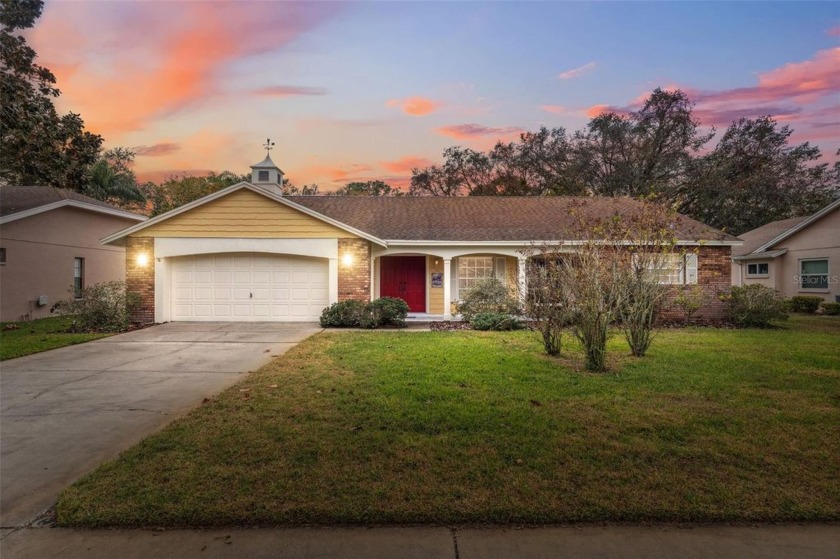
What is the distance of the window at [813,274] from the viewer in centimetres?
1811

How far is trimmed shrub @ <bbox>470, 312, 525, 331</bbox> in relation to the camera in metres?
12.1

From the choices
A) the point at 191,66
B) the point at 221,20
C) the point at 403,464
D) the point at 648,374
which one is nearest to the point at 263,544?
the point at 403,464

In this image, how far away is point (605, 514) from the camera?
110 inches

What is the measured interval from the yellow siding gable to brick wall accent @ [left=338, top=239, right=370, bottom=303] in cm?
36

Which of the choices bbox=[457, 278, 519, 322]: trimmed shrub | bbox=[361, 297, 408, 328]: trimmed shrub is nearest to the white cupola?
bbox=[361, 297, 408, 328]: trimmed shrub

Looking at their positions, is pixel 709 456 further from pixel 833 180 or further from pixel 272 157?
pixel 833 180

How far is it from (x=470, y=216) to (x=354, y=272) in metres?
5.73

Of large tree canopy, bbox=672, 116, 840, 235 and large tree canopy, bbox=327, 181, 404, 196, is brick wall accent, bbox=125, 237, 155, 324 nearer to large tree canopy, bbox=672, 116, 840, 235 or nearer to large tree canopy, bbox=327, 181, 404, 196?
large tree canopy, bbox=327, 181, 404, 196

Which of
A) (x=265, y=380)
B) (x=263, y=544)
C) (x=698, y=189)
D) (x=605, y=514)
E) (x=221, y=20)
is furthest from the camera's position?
(x=698, y=189)

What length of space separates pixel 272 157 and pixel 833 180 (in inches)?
1409

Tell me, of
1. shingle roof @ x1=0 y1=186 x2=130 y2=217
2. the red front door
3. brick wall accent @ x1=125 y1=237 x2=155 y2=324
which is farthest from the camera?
the red front door

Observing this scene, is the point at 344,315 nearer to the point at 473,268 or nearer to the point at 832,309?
A: the point at 473,268

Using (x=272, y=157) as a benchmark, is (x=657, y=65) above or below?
above

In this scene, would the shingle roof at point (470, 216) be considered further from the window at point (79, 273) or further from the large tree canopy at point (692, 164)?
the large tree canopy at point (692, 164)
